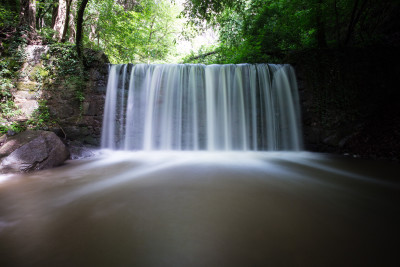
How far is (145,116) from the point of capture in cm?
653

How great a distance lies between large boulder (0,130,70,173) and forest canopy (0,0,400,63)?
12.5 feet

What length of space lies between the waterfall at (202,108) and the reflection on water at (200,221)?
11.2 ft

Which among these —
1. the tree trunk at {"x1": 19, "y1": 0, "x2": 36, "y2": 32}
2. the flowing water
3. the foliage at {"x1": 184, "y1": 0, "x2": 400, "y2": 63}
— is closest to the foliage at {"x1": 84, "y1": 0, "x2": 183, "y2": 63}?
the foliage at {"x1": 184, "y1": 0, "x2": 400, "y2": 63}

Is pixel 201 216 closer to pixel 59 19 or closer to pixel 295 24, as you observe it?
pixel 295 24

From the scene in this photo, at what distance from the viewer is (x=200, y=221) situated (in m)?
1.63

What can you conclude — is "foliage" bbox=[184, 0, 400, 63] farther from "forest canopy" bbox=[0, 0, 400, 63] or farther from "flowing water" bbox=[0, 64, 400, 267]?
"flowing water" bbox=[0, 64, 400, 267]

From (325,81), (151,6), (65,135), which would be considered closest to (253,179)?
(325,81)

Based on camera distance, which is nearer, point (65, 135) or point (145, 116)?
point (65, 135)

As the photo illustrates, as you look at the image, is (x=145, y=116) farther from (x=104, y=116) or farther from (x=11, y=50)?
(x=11, y=50)

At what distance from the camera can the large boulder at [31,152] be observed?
337 cm

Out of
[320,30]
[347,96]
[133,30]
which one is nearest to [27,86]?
[133,30]

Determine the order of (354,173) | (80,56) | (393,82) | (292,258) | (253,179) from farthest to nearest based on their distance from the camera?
1. (80,56)
2. (393,82)
3. (354,173)
4. (253,179)
5. (292,258)

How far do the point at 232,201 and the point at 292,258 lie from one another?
36.9 inches

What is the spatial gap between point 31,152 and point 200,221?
4272 mm
